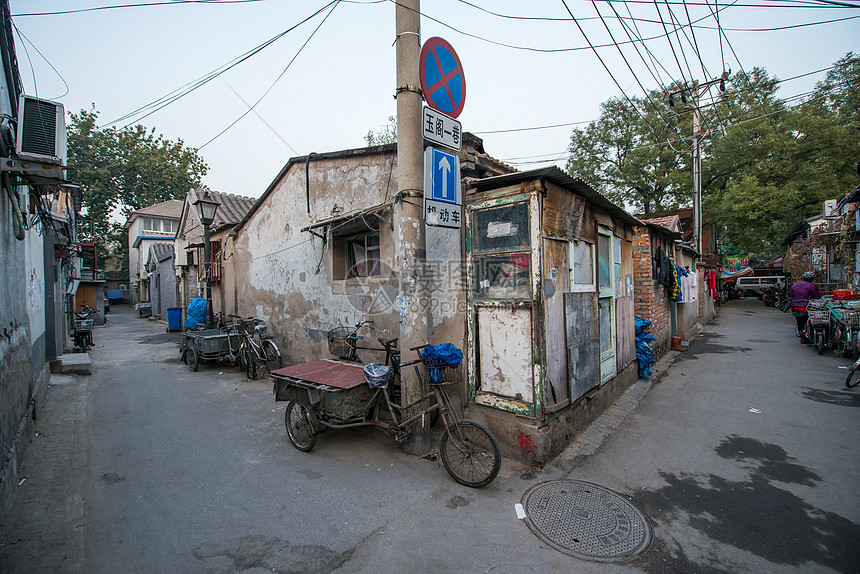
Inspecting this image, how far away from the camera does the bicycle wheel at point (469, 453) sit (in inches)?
146

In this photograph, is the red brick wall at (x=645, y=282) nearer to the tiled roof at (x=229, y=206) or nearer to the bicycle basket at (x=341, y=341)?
the bicycle basket at (x=341, y=341)

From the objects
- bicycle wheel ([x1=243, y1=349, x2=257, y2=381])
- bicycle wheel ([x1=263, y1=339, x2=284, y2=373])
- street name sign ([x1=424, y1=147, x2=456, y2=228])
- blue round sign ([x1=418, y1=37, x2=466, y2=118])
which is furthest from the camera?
bicycle wheel ([x1=243, y1=349, x2=257, y2=381])

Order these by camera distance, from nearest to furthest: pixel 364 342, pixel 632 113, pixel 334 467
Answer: pixel 334 467, pixel 364 342, pixel 632 113

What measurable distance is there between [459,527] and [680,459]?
2877 mm

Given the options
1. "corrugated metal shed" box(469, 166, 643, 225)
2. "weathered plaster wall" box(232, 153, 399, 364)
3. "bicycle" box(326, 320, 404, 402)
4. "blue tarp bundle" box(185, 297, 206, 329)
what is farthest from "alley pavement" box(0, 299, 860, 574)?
"blue tarp bundle" box(185, 297, 206, 329)

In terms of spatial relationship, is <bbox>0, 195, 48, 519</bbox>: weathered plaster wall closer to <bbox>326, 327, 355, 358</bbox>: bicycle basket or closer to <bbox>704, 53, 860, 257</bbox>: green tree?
<bbox>326, 327, 355, 358</bbox>: bicycle basket

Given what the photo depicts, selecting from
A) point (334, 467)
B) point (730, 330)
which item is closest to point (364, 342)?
point (334, 467)

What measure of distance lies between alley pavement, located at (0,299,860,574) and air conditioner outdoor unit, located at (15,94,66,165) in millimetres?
3238

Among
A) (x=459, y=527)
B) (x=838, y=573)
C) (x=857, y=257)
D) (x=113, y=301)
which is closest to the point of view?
(x=838, y=573)

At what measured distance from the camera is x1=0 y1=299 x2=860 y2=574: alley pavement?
2.73m

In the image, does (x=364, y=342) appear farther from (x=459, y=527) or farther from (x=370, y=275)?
(x=459, y=527)

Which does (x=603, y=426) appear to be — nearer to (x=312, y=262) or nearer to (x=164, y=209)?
(x=312, y=262)

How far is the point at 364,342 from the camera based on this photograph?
6.09 meters

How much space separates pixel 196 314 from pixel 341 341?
23.6 ft
